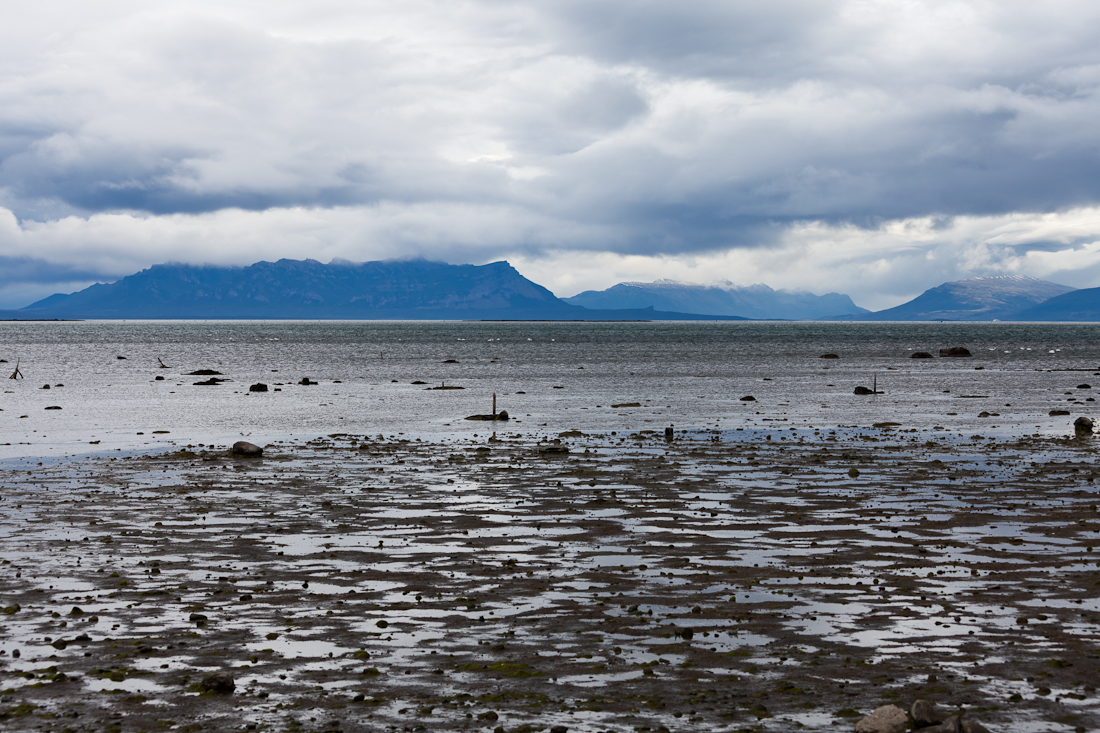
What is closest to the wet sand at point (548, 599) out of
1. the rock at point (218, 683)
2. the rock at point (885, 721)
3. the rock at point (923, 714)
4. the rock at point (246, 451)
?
the rock at point (218, 683)

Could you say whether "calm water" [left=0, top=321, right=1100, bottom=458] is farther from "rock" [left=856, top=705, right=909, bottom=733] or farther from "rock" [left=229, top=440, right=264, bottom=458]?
"rock" [left=856, top=705, right=909, bottom=733]

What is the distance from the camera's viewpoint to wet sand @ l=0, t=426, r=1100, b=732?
12500 millimetres

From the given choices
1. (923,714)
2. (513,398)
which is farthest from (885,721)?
(513,398)

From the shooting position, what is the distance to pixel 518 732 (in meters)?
11.6

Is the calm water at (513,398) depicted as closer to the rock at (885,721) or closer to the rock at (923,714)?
the rock at (885,721)

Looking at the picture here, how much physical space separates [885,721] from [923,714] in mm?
497

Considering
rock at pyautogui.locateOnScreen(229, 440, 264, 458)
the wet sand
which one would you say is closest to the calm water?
rock at pyautogui.locateOnScreen(229, 440, 264, 458)

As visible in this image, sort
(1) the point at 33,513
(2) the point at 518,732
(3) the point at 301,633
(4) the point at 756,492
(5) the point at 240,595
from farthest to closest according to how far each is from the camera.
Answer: (4) the point at 756,492 → (1) the point at 33,513 → (5) the point at 240,595 → (3) the point at 301,633 → (2) the point at 518,732

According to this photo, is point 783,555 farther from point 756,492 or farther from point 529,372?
point 529,372

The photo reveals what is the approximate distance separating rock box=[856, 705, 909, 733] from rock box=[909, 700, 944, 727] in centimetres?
12

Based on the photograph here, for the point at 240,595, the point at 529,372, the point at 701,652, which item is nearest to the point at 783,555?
the point at 701,652

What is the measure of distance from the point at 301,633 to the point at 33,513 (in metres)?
14.6

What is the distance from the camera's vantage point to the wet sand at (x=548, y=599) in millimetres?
12500

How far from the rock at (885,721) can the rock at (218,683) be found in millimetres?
8488
